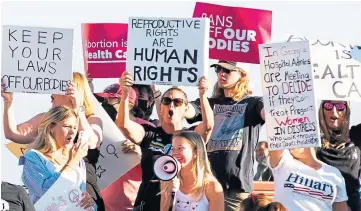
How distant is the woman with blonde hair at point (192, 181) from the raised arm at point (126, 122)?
1.52 feet

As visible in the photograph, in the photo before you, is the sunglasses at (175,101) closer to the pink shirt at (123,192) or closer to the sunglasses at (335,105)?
the pink shirt at (123,192)

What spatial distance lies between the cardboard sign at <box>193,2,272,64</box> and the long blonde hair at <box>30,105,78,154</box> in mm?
2082

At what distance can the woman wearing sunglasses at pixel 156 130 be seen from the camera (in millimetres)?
11656

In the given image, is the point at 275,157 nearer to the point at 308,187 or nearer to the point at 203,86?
the point at 308,187

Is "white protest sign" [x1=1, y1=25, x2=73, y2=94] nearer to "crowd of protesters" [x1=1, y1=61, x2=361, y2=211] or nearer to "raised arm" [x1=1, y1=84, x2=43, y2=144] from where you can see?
"crowd of protesters" [x1=1, y1=61, x2=361, y2=211]

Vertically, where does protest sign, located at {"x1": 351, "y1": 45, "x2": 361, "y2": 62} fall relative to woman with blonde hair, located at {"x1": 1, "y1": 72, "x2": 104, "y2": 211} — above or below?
above

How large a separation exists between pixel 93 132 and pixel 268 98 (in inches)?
68.0

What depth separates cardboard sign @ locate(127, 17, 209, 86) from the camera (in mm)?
12219

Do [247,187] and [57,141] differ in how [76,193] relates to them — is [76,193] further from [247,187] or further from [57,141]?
[247,187]

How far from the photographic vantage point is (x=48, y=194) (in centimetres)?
1143

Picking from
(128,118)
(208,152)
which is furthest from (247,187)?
(128,118)

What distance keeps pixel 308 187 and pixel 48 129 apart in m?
2.43

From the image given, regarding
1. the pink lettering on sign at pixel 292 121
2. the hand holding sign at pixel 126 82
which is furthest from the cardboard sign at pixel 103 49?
the pink lettering on sign at pixel 292 121

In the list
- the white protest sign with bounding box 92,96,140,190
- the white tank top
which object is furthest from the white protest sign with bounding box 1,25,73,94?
the white tank top
